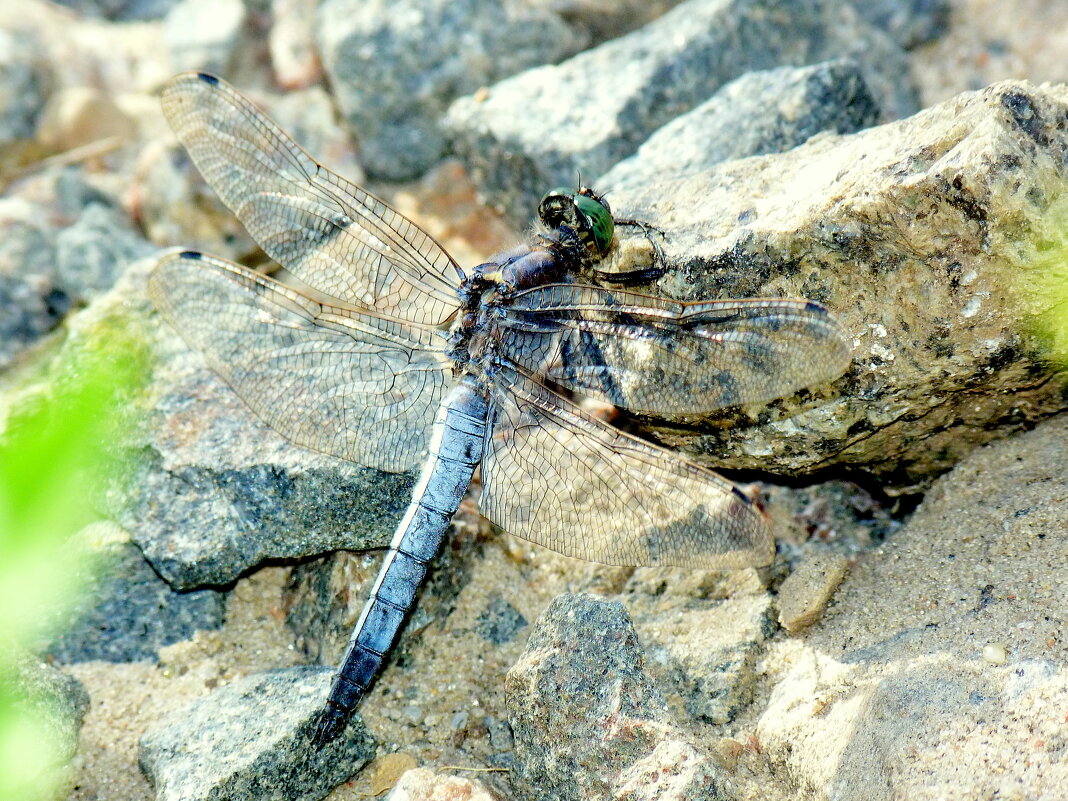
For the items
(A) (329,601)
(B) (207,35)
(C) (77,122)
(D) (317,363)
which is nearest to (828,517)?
(A) (329,601)

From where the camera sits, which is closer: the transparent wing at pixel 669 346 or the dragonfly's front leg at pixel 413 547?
the transparent wing at pixel 669 346

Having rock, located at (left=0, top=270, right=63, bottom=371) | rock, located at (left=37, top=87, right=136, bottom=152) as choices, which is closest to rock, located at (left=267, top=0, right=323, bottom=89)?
rock, located at (left=37, top=87, right=136, bottom=152)

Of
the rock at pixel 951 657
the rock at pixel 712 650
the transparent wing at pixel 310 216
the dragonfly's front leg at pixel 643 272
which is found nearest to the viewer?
the rock at pixel 951 657

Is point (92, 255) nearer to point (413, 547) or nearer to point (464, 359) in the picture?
point (464, 359)

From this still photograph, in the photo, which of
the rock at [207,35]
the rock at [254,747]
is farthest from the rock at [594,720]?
the rock at [207,35]

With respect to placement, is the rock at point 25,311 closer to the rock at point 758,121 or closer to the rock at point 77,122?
the rock at point 77,122

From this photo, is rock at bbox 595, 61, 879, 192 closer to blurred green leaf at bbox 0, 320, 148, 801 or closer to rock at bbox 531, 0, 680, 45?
rock at bbox 531, 0, 680, 45

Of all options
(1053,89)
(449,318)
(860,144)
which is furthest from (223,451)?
(1053,89)
